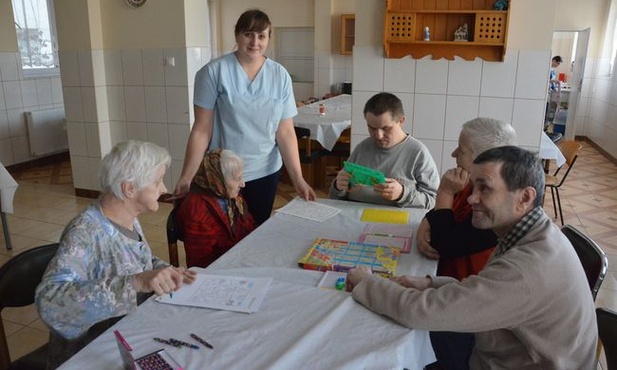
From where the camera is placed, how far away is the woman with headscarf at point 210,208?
2230 millimetres

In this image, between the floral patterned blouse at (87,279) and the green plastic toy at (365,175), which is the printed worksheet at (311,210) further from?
the floral patterned blouse at (87,279)

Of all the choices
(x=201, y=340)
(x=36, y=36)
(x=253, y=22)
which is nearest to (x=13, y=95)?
(x=36, y=36)

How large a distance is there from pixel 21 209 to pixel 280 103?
3527 mm

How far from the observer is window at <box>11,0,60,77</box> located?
254 inches

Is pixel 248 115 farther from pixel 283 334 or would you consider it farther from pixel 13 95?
pixel 13 95

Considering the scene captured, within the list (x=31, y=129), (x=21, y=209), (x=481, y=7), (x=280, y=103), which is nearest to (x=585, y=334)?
(x=280, y=103)

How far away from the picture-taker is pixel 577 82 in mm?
8766

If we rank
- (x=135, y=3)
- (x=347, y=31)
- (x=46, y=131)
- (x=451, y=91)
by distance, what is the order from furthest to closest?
(x=347, y=31) < (x=46, y=131) < (x=135, y=3) < (x=451, y=91)

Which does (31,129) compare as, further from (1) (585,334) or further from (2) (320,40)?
(1) (585,334)

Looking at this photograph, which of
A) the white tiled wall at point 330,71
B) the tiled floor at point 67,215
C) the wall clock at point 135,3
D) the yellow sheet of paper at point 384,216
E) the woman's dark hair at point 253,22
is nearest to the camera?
the yellow sheet of paper at point 384,216

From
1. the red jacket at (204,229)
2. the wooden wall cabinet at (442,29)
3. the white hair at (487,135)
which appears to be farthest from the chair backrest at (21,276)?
the wooden wall cabinet at (442,29)

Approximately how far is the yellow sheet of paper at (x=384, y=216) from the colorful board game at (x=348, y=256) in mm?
348

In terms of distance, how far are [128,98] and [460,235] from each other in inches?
162

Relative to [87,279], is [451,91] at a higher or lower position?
higher
